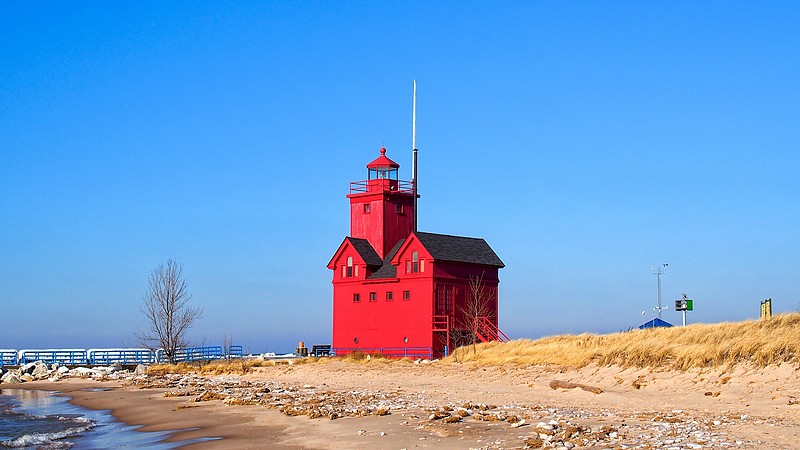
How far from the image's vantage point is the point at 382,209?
51.8m

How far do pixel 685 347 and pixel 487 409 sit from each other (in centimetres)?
799

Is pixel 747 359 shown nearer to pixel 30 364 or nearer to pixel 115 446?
pixel 115 446

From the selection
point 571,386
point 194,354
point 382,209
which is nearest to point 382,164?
point 382,209

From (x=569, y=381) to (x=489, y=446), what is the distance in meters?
12.7

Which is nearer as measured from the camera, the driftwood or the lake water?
the lake water

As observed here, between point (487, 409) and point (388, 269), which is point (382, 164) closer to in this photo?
point (388, 269)

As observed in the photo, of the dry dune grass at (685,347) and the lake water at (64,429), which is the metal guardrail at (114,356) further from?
the dry dune grass at (685,347)

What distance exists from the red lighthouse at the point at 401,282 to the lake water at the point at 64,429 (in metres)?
17.8

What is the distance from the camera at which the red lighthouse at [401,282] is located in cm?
4666

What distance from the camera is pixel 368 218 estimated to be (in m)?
52.4

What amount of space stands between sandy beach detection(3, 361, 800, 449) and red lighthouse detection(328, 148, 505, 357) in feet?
31.9

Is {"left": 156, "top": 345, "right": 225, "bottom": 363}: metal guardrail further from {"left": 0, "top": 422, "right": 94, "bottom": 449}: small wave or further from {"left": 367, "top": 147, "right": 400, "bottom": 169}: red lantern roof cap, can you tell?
{"left": 0, "top": 422, "right": 94, "bottom": 449}: small wave

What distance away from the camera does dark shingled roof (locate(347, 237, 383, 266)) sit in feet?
165

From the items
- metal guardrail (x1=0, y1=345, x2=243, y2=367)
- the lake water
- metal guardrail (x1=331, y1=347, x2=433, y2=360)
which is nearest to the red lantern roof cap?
metal guardrail (x1=331, y1=347, x2=433, y2=360)
